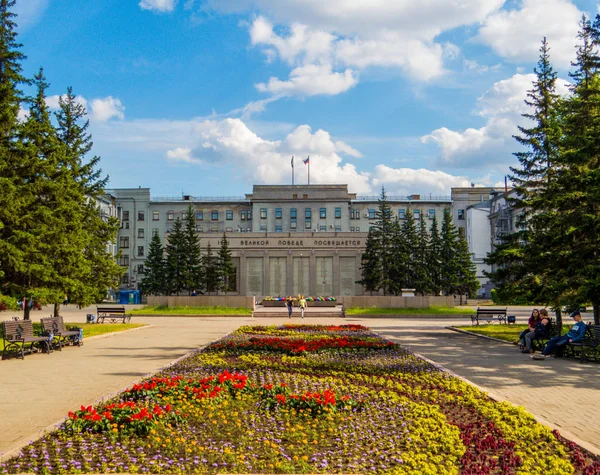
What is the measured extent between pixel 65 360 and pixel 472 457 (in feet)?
40.7

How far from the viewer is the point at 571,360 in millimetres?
15500

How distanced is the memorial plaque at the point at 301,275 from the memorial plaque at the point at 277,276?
117 centimetres

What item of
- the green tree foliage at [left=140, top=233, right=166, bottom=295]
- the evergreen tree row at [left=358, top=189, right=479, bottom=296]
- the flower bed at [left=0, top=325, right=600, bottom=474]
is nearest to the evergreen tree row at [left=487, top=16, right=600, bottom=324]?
the flower bed at [left=0, top=325, right=600, bottom=474]

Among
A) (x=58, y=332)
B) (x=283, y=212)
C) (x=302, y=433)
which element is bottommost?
(x=302, y=433)

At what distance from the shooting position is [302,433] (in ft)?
23.3

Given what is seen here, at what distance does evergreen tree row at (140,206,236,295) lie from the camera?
58.9m

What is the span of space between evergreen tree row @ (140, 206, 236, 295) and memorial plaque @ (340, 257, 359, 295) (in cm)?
1265

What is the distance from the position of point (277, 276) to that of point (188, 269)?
10.4 m

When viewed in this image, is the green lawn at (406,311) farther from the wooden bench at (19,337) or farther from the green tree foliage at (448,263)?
the wooden bench at (19,337)

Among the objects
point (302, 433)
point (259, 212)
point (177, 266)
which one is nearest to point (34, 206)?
point (302, 433)

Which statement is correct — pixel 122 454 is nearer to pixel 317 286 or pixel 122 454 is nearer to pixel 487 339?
pixel 487 339

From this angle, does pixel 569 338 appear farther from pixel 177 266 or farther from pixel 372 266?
pixel 177 266

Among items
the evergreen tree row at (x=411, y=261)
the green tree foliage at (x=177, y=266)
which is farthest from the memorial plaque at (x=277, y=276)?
the green tree foliage at (x=177, y=266)

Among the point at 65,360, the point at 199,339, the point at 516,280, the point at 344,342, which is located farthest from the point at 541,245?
the point at 65,360
